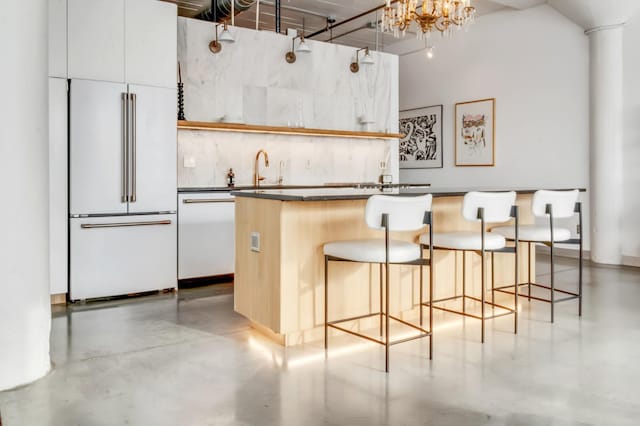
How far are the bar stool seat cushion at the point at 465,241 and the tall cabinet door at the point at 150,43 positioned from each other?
292cm

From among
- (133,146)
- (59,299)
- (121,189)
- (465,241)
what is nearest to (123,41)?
(133,146)

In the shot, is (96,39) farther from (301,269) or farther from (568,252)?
(568,252)

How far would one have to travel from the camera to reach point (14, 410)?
2396 millimetres

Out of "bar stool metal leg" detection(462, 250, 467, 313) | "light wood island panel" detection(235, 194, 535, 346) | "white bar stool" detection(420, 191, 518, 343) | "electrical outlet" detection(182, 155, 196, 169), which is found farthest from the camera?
"electrical outlet" detection(182, 155, 196, 169)

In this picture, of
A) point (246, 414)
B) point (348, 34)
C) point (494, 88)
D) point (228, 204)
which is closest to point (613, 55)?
point (494, 88)

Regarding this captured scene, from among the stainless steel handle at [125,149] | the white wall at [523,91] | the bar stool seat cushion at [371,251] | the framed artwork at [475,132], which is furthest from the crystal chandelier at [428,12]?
the framed artwork at [475,132]

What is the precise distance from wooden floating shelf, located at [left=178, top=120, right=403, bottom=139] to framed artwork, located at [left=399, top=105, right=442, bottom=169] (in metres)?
1.38

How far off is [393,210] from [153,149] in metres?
2.81

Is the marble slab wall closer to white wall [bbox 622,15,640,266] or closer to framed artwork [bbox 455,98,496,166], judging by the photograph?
framed artwork [bbox 455,98,496,166]

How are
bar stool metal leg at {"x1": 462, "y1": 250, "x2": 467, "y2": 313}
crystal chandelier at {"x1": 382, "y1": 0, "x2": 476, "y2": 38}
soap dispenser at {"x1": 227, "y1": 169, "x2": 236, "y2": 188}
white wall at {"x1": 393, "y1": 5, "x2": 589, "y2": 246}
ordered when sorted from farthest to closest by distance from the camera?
white wall at {"x1": 393, "y1": 5, "x2": 589, "y2": 246}, soap dispenser at {"x1": 227, "y1": 169, "x2": 236, "y2": 188}, crystal chandelier at {"x1": 382, "y1": 0, "x2": 476, "y2": 38}, bar stool metal leg at {"x1": 462, "y1": 250, "x2": 467, "y2": 313}

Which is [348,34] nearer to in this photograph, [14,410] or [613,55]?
[613,55]

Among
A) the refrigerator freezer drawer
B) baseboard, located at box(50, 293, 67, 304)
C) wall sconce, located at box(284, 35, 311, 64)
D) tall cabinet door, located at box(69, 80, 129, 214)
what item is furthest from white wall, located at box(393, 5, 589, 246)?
baseboard, located at box(50, 293, 67, 304)

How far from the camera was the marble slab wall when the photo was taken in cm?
595

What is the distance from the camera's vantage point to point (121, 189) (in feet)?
15.5
